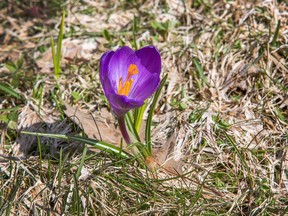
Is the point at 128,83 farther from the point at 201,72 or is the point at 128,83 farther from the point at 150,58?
the point at 201,72

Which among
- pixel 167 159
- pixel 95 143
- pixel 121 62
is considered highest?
pixel 121 62

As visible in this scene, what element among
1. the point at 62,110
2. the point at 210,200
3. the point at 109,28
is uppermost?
the point at 109,28

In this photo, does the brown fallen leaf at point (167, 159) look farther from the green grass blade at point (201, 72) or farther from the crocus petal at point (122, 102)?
the green grass blade at point (201, 72)

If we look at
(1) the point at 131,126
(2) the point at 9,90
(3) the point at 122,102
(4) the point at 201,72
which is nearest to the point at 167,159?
(1) the point at 131,126

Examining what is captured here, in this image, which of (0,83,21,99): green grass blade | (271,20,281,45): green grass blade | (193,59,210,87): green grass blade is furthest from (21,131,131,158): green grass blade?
(271,20,281,45): green grass blade

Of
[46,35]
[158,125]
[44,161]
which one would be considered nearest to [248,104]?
[158,125]

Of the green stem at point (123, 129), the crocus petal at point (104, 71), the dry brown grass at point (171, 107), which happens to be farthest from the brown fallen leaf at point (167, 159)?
the crocus petal at point (104, 71)

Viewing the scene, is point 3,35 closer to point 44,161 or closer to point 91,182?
point 44,161
